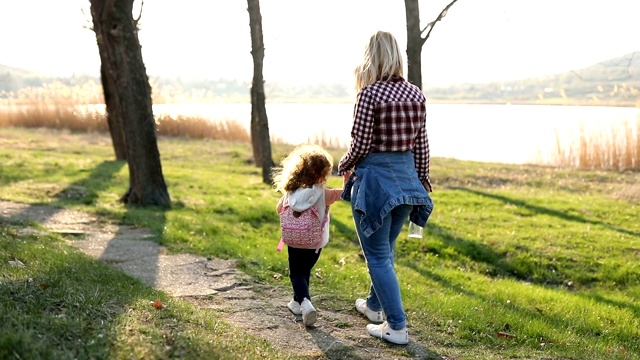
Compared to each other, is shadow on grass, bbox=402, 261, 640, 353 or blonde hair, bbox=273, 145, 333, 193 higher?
blonde hair, bbox=273, 145, 333, 193

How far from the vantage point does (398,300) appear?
468 centimetres

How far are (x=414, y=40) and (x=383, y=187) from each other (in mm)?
6995

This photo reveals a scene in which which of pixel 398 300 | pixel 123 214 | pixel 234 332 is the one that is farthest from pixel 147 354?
pixel 123 214

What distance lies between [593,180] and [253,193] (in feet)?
26.6

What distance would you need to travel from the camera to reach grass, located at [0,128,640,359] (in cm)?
409

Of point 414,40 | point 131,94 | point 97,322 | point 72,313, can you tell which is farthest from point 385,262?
point 414,40

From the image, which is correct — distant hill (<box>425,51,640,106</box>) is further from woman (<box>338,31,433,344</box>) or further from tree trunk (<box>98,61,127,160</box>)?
woman (<box>338,31,433,344</box>)

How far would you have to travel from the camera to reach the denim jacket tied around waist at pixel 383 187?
446 centimetres

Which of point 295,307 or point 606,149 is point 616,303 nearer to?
point 295,307

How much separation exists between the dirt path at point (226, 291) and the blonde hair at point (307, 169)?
3.57 ft

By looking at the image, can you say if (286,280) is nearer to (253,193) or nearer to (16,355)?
(16,355)

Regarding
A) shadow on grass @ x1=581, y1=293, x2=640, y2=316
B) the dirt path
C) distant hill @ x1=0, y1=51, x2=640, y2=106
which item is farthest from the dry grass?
distant hill @ x1=0, y1=51, x2=640, y2=106

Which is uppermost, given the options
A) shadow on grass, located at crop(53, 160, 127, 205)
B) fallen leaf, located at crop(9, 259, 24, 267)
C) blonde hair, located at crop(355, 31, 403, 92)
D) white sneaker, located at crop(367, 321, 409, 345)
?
blonde hair, located at crop(355, 31, 403, 92)

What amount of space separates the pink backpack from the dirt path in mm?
653
